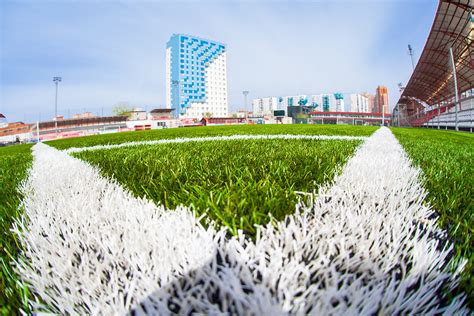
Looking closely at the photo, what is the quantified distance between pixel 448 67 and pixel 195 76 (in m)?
88.4

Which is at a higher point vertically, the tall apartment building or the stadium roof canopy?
the tall apartment building

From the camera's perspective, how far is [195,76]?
103188 millimetres

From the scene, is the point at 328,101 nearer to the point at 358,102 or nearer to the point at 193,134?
the point at 358,102

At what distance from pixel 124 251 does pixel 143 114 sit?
9335 centimetres

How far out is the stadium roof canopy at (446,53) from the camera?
1684 centimetres

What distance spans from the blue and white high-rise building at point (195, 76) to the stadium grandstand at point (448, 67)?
250ft

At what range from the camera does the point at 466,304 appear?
1.74 feet

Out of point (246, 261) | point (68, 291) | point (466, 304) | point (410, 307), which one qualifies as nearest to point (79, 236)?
point (68, 291)

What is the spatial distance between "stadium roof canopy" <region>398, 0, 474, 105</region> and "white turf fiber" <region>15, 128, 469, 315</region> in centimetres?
2158

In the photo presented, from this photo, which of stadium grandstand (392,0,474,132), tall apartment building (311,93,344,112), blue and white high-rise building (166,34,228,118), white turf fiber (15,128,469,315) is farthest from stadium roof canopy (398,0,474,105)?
tall apartment building (311,93,344,112)

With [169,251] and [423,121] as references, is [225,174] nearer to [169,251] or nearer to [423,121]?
[169,251]

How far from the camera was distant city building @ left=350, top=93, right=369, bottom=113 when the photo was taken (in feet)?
603

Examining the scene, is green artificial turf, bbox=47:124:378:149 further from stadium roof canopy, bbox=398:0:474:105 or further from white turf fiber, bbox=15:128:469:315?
stadium roof canopy, bbox=398:0:474:105

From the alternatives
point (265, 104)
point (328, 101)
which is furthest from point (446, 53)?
point (265, 104)
